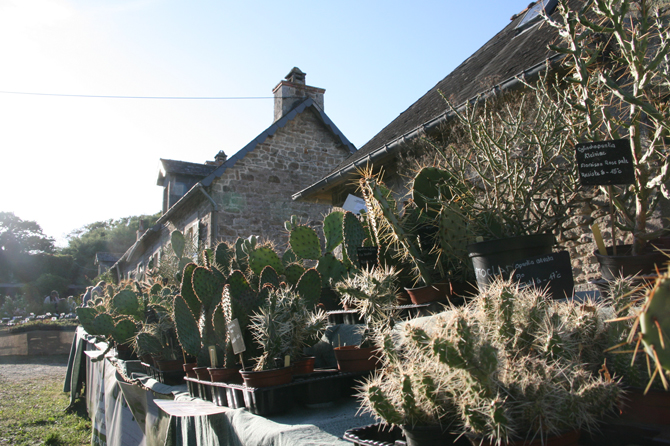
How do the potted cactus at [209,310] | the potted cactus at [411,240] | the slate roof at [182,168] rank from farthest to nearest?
1. the slate roof at [182,168]
2. the potted cactus at [411,240]
3. the potted cactus at [209,310]

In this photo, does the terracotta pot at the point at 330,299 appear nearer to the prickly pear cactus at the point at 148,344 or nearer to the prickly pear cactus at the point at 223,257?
the prickly pear cactus at the point at 223,257

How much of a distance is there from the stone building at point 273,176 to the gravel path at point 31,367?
4.04m

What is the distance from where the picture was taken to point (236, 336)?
2.10m

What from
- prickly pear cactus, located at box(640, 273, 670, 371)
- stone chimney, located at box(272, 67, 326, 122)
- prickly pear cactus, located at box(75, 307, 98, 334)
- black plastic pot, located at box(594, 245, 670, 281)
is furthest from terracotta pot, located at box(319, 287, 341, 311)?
stone chimney, located at box(272, 67, 326, 122)

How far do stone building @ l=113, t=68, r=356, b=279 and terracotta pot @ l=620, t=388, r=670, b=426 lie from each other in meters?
9.60

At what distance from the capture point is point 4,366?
41.1ft

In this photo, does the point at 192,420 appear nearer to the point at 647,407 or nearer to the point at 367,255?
the point at 367,255

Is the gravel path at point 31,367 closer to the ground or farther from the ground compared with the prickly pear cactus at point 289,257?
closer to the ground

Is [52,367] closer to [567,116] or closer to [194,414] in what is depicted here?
[194,414]

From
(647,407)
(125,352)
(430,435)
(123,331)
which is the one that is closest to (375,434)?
(430,435)

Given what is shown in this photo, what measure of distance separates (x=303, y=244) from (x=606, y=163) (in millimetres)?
2358

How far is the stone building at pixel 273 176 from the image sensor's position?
35.1ft

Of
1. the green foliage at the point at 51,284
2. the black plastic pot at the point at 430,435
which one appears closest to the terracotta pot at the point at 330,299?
the black plastic pot at the point at 430,435

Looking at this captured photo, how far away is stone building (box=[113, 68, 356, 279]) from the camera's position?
10688mm
